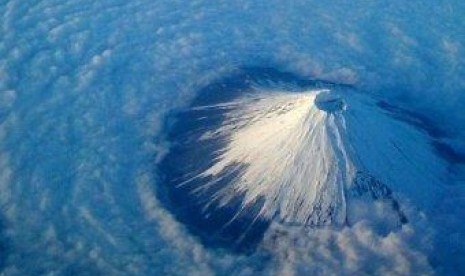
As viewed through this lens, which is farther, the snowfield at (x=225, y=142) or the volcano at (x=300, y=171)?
the volcano at (x=300, y=171)

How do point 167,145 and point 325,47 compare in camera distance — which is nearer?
point 167,145

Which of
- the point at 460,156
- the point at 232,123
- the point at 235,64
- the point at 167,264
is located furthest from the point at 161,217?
the point at 460,156

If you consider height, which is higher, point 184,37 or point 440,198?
point 184,37

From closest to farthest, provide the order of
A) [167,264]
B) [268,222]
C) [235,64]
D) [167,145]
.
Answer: [167,264]
[268,222]
[167,145]
[235,64]

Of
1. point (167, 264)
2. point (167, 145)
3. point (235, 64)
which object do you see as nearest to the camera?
point (167, 264)

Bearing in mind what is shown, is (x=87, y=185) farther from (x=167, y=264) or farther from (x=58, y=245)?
(x=167, y=264)
